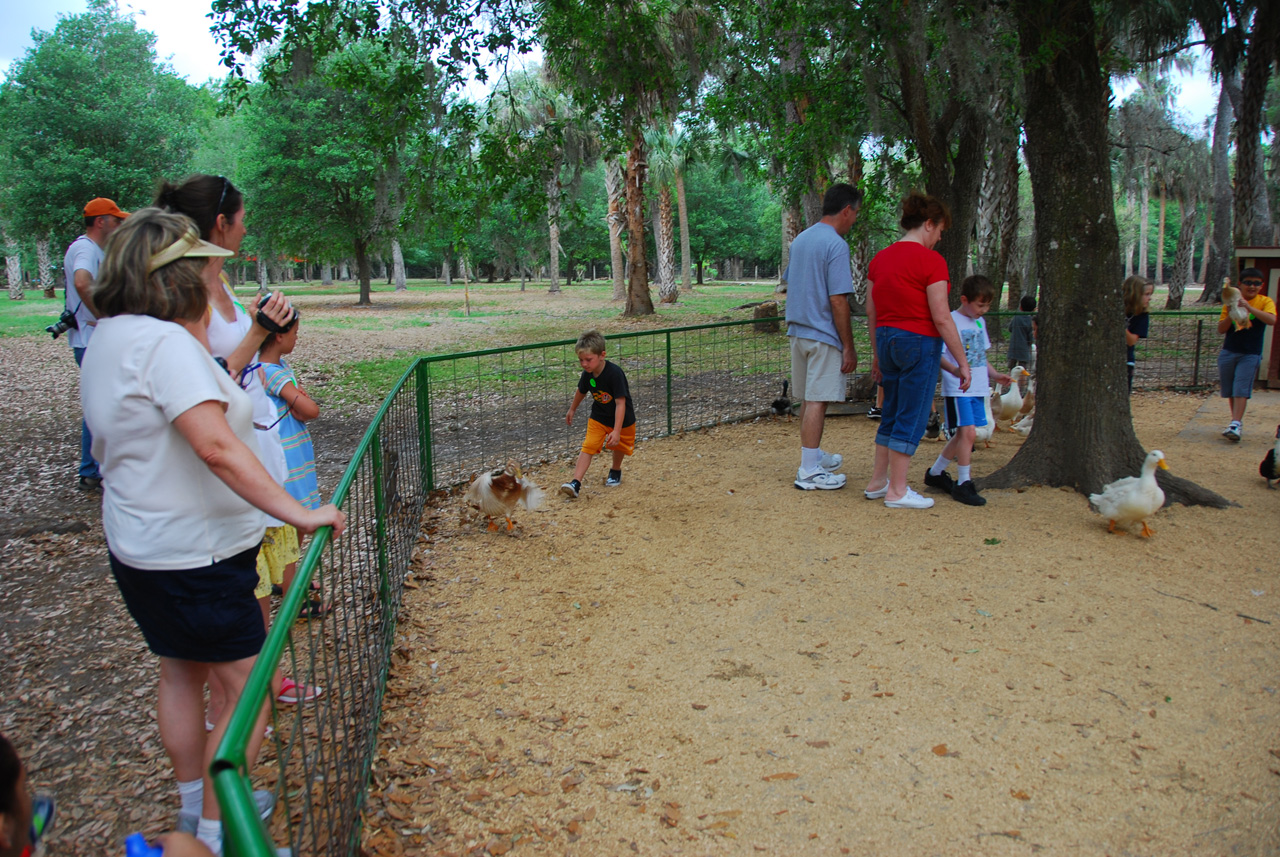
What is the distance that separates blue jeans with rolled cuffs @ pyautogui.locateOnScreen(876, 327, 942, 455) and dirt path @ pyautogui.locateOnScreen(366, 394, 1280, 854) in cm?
54

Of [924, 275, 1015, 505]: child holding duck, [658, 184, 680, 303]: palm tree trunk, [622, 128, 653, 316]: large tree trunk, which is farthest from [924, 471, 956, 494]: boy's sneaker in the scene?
[658, 184, 680, 303]: palm tree trunk

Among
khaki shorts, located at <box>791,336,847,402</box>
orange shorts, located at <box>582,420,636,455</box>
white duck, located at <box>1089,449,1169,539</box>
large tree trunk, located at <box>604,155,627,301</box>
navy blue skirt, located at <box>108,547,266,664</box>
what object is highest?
large tree trunk, located at <box>604,155,627,301</box>

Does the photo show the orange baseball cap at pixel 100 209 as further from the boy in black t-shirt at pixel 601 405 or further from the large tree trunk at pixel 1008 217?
the large tree trunk at pixel 1008 217

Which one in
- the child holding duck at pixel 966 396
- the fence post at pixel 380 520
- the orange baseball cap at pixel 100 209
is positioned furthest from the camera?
the child holding duck at pixel 966 396

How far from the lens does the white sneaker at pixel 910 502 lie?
5496 millimetres

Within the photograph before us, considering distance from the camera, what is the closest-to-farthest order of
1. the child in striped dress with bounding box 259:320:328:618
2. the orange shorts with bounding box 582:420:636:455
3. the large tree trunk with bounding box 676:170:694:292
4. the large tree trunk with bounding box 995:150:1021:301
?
1. the child in striped dress with bounding box 259:320:328:618
2. the orange shorts with bounding box 582:420:636:455
3. the large tree trunk with bounding box 995:150:1021:301
4. the large tree trunk with bounding box 676:170:694:292

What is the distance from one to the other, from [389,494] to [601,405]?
2178 mm

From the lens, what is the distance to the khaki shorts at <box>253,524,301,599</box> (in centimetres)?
286

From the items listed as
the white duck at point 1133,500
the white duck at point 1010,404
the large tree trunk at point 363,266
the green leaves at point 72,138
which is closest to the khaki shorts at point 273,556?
the white duck at point 1133,500

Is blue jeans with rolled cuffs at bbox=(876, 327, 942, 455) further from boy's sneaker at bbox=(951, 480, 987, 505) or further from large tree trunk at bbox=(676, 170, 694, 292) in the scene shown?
large tree trunk at bbox=(676, 170, 694, 292)

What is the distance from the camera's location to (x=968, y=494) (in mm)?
5551

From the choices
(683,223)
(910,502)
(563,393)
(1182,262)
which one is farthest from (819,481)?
(683,223)

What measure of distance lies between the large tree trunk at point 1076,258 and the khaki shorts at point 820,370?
1.44 meters

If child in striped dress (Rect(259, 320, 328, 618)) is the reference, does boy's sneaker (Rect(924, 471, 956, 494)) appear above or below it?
below
